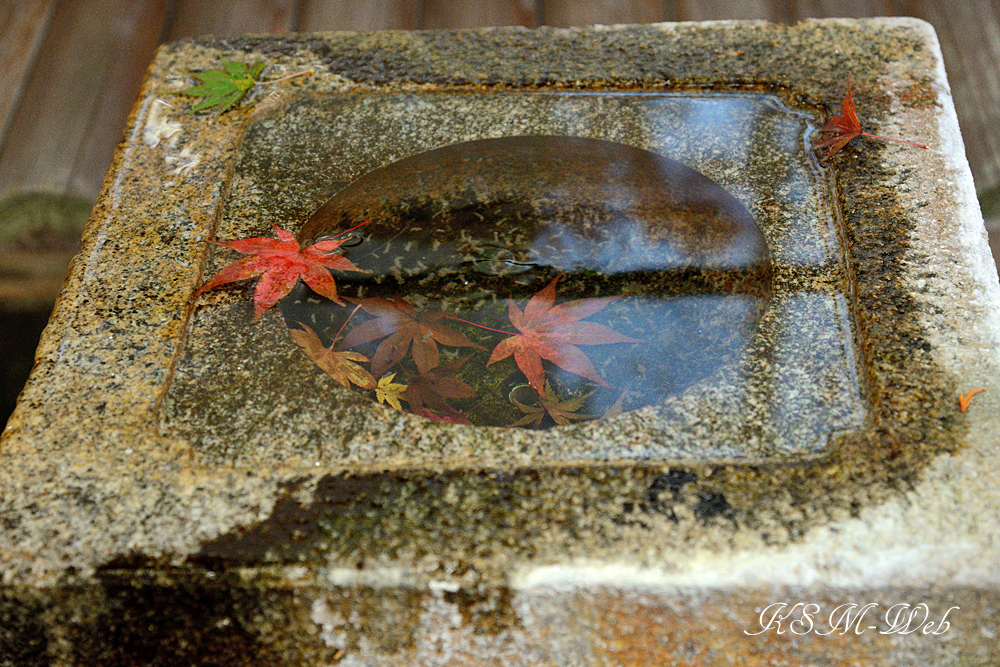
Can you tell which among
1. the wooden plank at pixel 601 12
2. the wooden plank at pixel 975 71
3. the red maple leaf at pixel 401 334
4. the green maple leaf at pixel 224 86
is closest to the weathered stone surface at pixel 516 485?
the red maple leaf at pixel 401 334

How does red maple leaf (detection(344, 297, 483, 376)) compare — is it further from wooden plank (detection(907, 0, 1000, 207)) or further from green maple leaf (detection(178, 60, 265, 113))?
wooden plank (detection(907, 0, 1000, 207))

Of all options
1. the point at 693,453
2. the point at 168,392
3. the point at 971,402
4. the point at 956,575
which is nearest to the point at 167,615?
the point at 168,392

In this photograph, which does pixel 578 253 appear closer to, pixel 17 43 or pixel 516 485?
pixel 516 485

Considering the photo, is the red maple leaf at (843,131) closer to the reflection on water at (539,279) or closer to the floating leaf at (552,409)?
the reflection on water at (539,279)

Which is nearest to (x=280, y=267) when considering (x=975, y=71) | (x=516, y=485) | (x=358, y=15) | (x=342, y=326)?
(x=342, y=326)

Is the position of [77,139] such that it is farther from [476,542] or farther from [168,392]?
[476,542]

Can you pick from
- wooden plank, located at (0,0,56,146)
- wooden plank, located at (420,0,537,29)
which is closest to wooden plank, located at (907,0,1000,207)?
wooden plank, located at (420,0,537,29)
